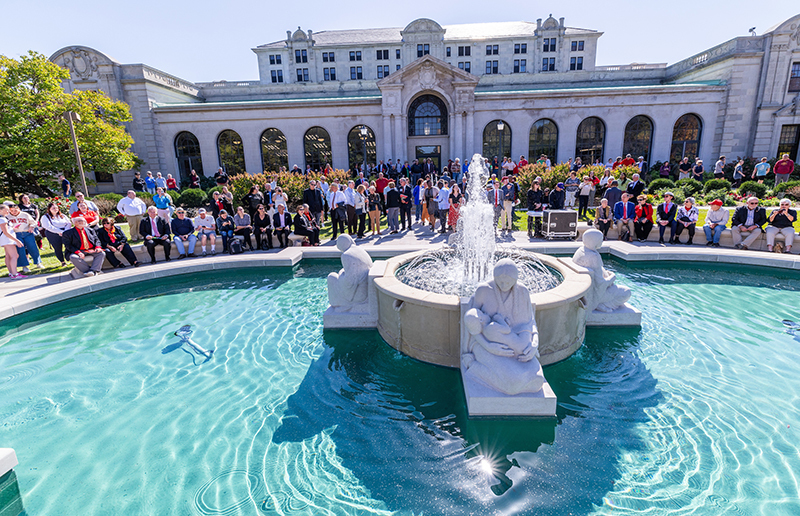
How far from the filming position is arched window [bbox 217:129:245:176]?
28453mm

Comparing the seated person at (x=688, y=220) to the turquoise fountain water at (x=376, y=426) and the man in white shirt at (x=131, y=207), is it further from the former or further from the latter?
the man in white shirt at (x=131, y=207)

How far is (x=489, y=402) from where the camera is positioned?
4.37 metres

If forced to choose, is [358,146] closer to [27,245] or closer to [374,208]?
[374,208]

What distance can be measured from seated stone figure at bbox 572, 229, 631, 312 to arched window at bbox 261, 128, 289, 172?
2625cm

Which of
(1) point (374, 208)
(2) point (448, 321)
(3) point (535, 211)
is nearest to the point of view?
(2) point (448, 321)

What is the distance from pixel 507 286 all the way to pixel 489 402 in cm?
134

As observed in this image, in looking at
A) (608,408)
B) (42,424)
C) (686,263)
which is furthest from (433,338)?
(686,263)

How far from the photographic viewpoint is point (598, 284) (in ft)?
21.7

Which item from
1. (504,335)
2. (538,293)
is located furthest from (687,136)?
(504,335)

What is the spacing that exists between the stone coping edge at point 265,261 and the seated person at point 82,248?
40cm

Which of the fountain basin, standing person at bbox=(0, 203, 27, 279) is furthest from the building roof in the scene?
the fountain basin

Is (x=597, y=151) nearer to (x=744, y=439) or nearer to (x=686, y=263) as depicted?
(x=686, y=263)

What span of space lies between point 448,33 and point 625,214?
41068 millimetres

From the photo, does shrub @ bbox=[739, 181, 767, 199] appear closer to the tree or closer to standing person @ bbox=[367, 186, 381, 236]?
standing person @ bbox=[367, 186, 381, 236]
